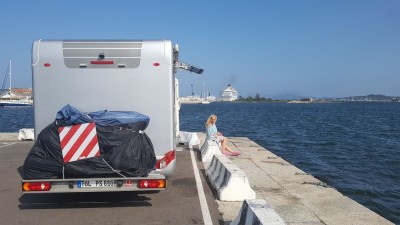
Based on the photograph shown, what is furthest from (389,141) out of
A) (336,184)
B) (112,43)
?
(112,43)

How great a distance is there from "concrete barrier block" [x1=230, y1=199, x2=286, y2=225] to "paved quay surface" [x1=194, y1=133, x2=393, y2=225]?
1363 millimetres

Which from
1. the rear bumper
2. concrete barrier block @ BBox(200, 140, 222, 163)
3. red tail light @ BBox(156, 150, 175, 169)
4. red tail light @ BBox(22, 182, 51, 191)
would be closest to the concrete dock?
concrete barrier block @ BBox(200, 140, 222, 163)

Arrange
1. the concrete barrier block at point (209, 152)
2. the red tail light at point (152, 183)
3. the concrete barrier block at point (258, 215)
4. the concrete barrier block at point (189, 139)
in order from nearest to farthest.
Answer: the concrete barrier block at point (258, 215), the red tail light at point (152, 183), the concrete barrier block at point (209, 152), the concrete barrier block at point (189, 139)

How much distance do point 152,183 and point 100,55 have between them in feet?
8.45

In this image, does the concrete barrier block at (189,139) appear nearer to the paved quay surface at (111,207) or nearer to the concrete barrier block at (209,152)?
the concrete barrier block at (209,152)

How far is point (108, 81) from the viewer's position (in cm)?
Answer: 773

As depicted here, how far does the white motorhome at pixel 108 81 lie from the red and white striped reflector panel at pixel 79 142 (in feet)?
2.77

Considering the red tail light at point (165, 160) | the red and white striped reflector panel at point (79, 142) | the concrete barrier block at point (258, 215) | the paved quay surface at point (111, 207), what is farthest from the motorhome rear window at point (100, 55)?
the concrete barrier block at point (258, 215)

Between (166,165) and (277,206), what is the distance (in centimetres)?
215

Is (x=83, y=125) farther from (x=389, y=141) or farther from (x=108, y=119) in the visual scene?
(x=389, y=141)

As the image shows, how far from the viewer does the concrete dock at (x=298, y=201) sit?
21.7ft

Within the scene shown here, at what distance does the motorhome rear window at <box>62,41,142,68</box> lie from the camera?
25.2ft

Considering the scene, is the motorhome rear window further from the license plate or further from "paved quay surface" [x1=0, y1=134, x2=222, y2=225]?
"paved quay surface" [x1=0, y1=134, x2=222, y2=225]

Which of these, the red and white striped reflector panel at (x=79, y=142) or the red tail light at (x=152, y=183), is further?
the red tail light at (x=152, y=183)
